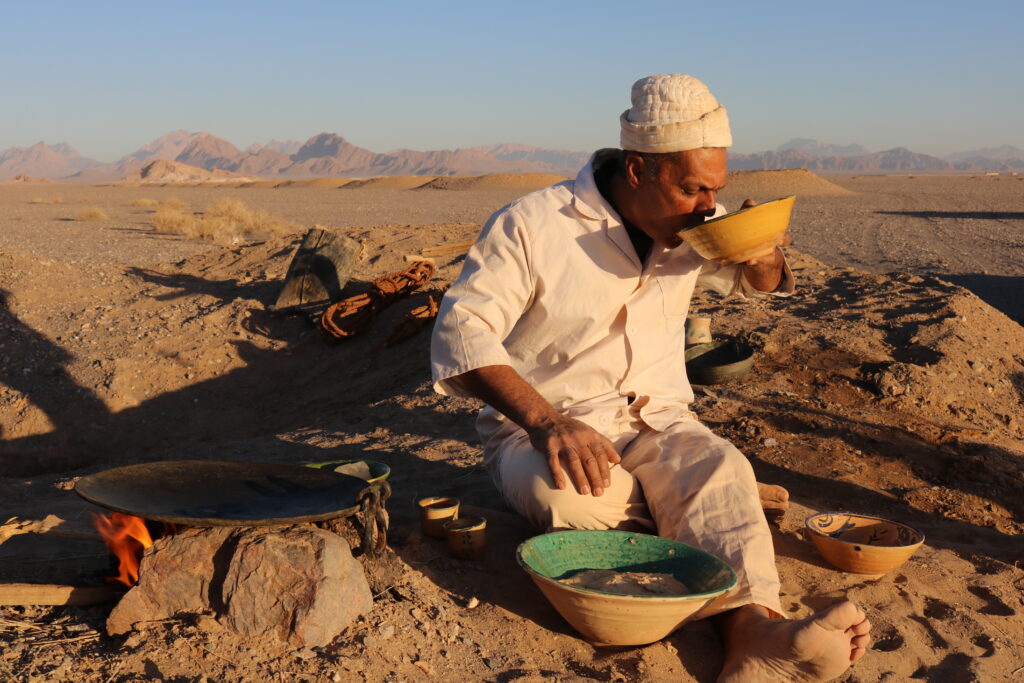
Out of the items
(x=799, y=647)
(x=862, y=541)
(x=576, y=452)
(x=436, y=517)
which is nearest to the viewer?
(x=799, y=647)

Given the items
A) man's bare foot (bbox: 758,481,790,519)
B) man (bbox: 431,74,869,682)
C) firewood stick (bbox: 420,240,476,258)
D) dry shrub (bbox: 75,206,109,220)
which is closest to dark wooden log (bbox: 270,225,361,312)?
firewood stick (bbox: 420,240,476,258)

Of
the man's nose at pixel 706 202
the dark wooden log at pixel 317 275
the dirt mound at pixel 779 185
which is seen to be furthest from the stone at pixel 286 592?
the dirt mound at pixel 779 185

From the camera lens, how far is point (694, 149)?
2.55m

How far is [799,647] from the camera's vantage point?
2100 millimetres

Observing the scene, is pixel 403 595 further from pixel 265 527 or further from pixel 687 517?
pixel 687 517

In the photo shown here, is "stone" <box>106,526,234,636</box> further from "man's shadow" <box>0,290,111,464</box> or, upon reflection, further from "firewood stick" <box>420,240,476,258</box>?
"firewood stick" <box>420,240,476,258</box>

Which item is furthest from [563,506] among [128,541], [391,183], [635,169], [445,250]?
[391,183]

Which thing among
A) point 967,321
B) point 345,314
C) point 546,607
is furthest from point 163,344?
point 967,321

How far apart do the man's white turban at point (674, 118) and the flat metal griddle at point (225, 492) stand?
4.29ft

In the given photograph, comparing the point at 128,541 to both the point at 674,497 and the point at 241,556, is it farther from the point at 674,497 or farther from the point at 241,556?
the point at 674,497

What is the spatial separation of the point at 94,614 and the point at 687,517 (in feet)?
5.69

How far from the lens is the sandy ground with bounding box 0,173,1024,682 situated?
2420 millimetres

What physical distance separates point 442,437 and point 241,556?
2318 millimetres

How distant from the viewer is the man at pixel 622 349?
2.46 metres
